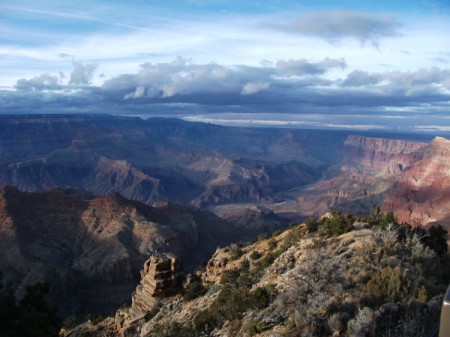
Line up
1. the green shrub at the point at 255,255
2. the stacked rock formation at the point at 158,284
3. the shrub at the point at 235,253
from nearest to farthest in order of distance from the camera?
the green shrub at the point at 255,255, the stacked rock formation at the point at 158,284, the shrub at the point at 235,253

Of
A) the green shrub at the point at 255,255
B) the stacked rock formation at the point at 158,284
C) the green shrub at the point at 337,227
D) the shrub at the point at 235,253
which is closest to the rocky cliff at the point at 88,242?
the stacked rock formation at the point at 158,284

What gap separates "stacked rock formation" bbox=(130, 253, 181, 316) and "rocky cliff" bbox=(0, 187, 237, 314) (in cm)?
3525

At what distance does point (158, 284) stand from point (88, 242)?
202ft

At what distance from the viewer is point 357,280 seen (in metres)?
16.0

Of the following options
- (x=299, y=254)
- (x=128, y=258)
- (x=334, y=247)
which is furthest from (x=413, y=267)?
(x=128, y=258)

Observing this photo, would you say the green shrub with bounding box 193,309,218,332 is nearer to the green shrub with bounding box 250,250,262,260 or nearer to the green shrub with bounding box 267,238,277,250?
the green shrub with bounding box 250,250,262,260

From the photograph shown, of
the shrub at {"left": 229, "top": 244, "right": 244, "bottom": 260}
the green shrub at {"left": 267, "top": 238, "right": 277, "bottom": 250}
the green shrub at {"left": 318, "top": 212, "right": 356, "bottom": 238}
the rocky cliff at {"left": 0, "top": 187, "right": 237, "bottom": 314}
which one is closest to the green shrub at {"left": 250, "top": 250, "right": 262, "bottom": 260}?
the green shrub at {"left": 267, "top": 238, "right": 277, "bottom": 250}

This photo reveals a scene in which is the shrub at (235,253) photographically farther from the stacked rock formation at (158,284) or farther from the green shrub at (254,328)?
the green shrub at (254,328)

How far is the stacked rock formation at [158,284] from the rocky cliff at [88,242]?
116 ft

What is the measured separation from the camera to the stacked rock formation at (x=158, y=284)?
109 feet

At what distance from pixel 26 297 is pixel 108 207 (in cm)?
8295

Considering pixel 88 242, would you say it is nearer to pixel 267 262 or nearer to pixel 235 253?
pixel 235 253

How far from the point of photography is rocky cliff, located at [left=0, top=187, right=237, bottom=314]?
7206 centimetres

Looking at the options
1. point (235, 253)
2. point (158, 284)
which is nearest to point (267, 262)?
point (235, 253)
